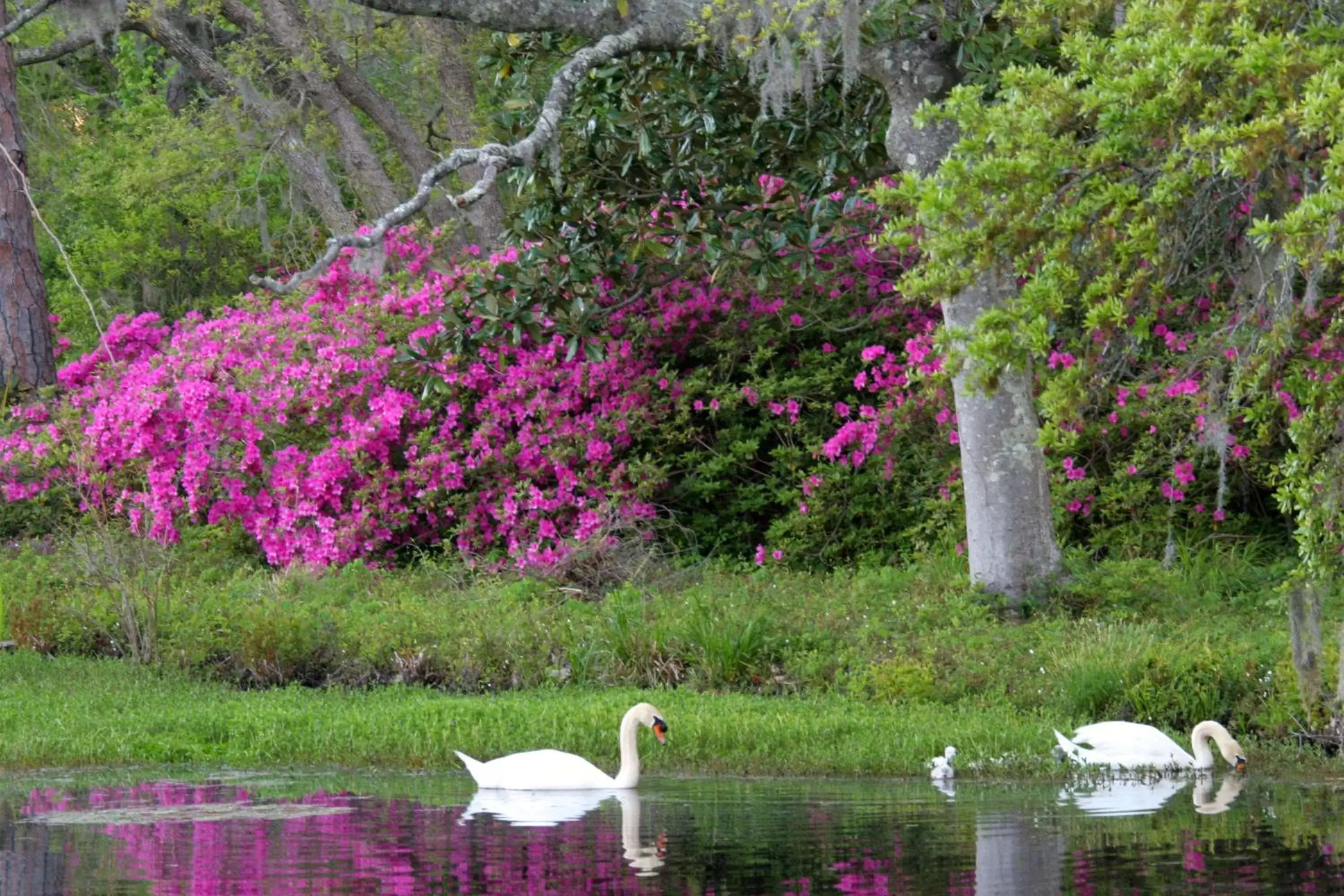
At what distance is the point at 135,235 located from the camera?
1240 inches

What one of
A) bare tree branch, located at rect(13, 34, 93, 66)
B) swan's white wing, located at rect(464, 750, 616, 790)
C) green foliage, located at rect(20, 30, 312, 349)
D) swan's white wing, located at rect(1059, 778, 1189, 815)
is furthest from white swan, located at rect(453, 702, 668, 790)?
green foliage, located at rect(20, 30, 312, 349)

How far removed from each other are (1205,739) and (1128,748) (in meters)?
0.54

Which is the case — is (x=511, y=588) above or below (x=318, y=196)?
below

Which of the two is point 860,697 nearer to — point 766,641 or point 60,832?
point 766,641

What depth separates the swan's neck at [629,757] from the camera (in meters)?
11.0

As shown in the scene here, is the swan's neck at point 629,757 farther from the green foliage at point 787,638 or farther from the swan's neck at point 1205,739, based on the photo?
the swan's neck at point 1205,739

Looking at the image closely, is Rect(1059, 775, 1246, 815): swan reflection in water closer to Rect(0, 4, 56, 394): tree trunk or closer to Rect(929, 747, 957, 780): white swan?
Rect(929, 747, 957, 780): white swan

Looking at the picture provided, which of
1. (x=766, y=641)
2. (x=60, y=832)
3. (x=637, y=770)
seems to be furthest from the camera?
(x=766, y=641)

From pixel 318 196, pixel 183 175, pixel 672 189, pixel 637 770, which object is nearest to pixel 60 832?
pixel 637 770

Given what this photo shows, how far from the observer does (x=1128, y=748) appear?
37.1ft

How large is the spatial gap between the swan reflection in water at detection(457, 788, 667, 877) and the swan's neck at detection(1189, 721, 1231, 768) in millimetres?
3278

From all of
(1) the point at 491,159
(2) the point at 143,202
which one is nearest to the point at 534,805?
(1) the point at 491,159

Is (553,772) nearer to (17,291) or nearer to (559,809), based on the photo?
(559,809)

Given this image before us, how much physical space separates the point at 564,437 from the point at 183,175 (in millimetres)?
12281
